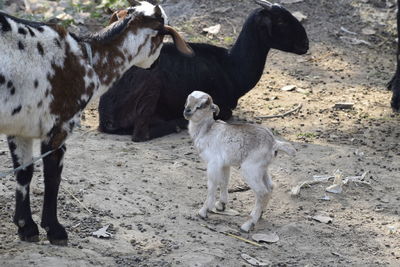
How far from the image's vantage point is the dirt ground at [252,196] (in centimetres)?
577

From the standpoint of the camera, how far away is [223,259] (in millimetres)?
5629

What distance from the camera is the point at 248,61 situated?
29.7 feet

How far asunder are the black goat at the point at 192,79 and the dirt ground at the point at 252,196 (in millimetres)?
217

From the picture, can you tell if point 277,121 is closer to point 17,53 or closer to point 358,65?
point 358,65

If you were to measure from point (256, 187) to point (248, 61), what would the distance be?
307 cm

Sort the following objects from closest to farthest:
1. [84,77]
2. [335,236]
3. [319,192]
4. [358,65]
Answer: [84,77] → [335,236] → [319,192] → [358,65]

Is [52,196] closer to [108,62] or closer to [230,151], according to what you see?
[108,62]

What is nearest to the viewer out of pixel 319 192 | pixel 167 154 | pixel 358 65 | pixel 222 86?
pixel 319 192

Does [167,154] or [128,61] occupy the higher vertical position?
[128,61]

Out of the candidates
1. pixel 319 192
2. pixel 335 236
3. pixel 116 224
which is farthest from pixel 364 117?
pixel 116 224

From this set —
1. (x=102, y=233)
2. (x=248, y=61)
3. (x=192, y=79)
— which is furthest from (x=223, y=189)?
(x=248, y=61)

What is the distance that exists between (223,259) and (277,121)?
360 centimetres

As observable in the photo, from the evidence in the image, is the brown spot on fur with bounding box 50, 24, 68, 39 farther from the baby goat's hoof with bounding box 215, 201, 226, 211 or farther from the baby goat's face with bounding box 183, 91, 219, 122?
the baby goat's hoof with bounding box 215, 201, 226, 211

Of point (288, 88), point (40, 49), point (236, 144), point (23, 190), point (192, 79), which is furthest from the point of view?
point (288, 88)
